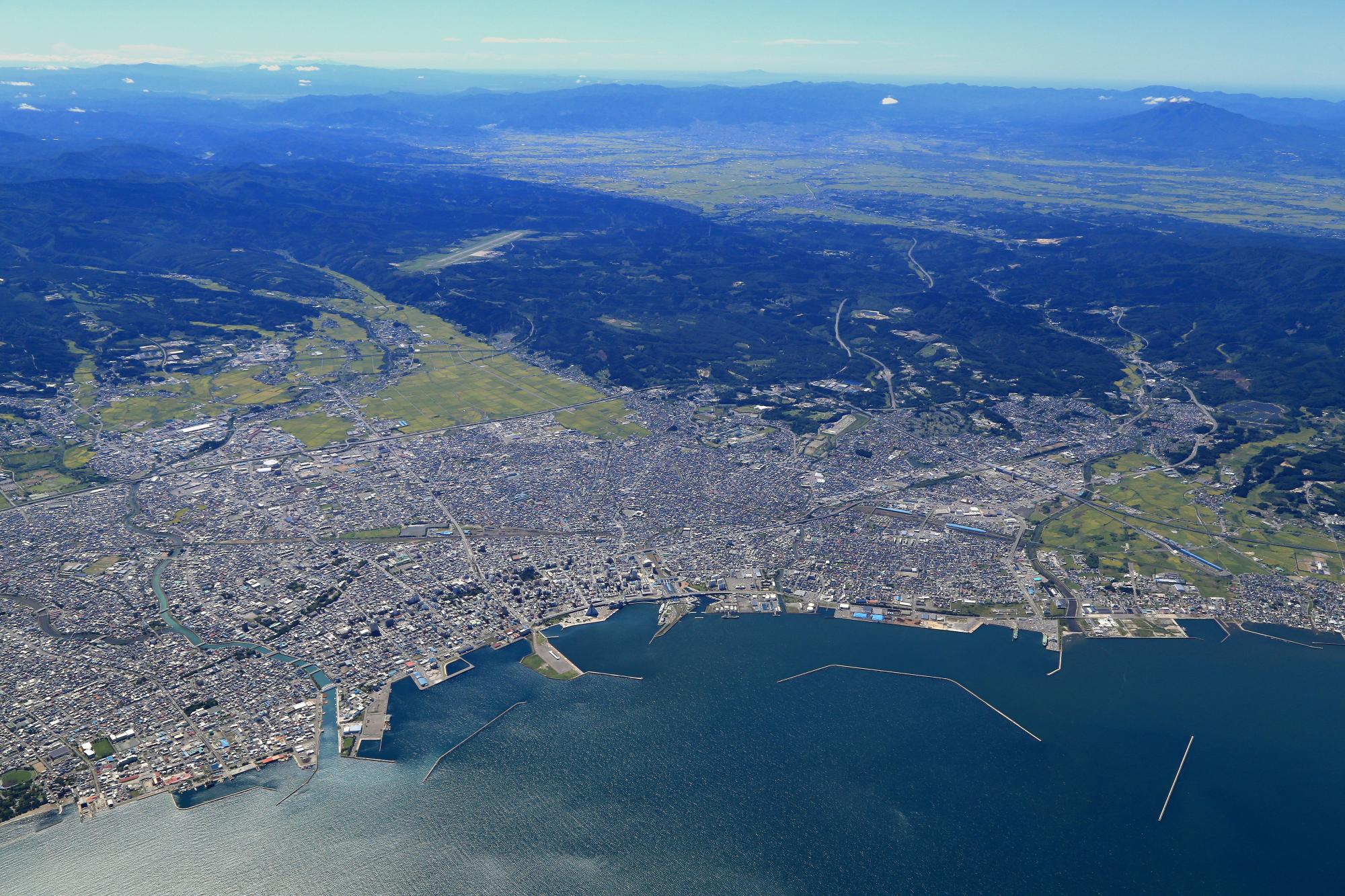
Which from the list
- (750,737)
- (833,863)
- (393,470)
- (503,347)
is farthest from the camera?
(503,347)

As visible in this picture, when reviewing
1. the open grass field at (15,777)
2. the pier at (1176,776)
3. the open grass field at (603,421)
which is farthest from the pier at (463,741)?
the open grass field at (603,421)

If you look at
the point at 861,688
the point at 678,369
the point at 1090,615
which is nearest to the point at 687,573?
the point at 861,688

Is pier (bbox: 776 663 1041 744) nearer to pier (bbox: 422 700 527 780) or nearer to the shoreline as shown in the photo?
the shoreline

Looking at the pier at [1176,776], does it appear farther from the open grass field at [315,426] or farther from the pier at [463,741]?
the open grass field at [315,426]

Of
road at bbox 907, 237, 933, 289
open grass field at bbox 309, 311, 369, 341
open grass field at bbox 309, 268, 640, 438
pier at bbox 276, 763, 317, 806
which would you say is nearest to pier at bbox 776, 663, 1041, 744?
pier at bbox 276, 763, 317, 806

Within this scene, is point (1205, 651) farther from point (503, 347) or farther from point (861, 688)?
point (503, 347)
